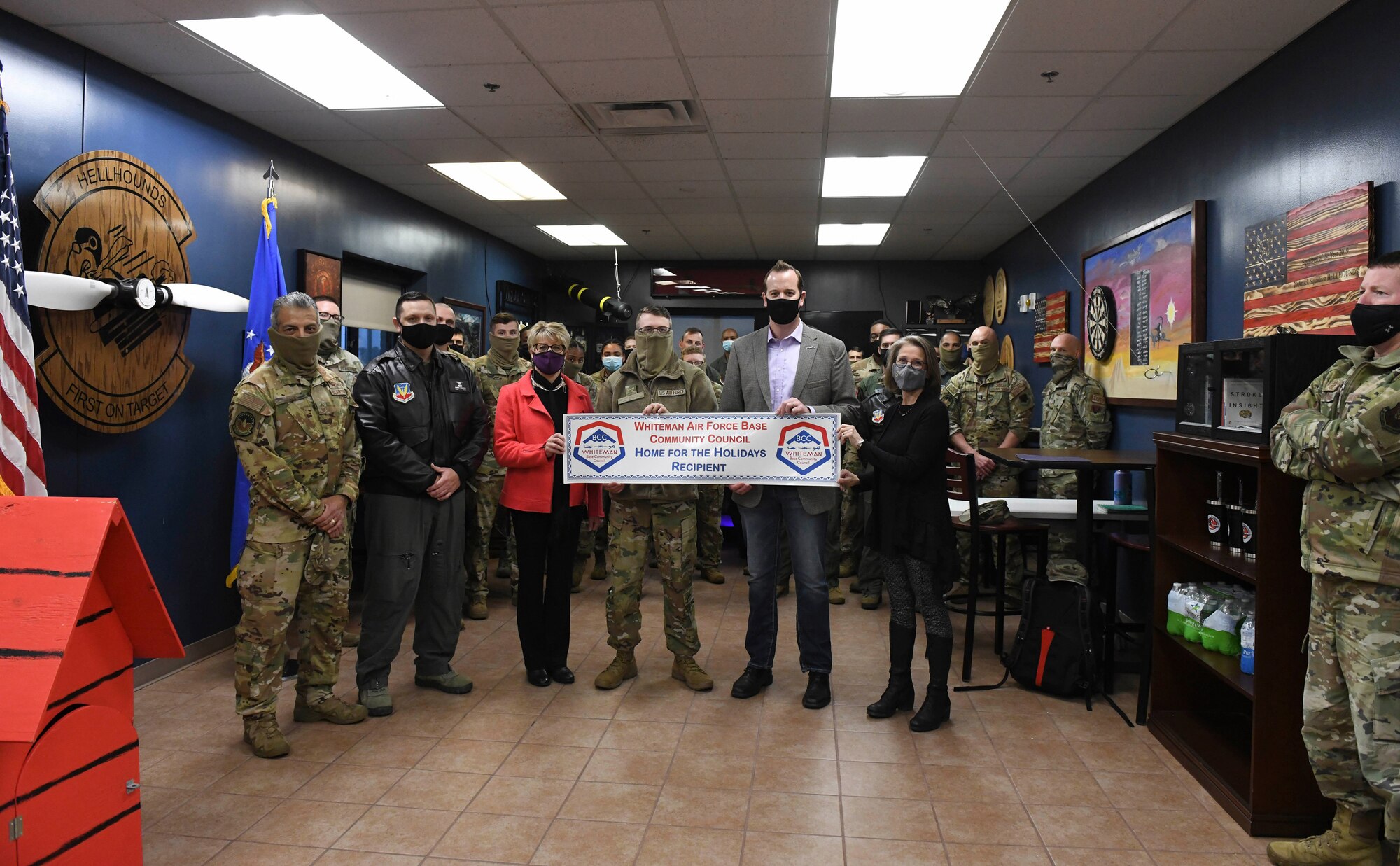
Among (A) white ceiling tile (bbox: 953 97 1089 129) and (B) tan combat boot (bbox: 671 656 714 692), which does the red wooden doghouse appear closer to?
(B) tan combat boot (bbox: 671 656 714 692)

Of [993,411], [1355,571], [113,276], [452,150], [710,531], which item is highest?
[452,150]

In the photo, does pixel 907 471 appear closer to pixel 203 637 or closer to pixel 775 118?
pixel 775 118

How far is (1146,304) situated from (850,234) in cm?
373

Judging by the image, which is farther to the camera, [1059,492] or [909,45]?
[1059,492]

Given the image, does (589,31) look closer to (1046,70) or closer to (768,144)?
(768,144)

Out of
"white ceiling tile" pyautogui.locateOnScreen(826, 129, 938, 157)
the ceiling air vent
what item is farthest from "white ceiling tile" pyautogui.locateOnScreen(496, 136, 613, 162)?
"white ceiling tile" pyautogui.locateOnScreen(826, 129, 938, 157)

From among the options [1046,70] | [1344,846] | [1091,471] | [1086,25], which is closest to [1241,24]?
[1086,25]

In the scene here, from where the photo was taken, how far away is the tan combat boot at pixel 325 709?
320cm

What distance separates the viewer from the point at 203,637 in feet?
13.9

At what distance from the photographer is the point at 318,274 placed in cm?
544

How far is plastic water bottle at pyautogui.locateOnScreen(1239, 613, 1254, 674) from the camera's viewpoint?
2611 mm

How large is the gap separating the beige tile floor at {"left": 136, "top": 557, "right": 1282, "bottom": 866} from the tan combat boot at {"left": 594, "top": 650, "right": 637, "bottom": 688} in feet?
0.17

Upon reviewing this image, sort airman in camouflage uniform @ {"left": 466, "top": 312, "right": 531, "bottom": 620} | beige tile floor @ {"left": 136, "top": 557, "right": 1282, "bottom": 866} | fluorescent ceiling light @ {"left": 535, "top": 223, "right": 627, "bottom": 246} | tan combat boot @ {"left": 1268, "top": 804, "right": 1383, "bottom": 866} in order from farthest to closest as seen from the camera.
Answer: fluorescent ceiling light @ {"left": 535, "top": 223, "right": 627, "bottom": 246} → airman in camouflage uniform @ {"left": 466, "top": 312, "right": 531, "bottom": 620} → beige tile floor @ {"left": 136, "top": 557, "right": 1282, "bottom": 866} → tan combat boot @ {"left": 1268, "top": 804, "right": 1383, "bottom": 866}

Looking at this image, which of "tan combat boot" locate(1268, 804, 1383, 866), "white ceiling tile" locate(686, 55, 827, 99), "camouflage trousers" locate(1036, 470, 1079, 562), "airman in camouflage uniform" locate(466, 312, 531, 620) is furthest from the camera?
"camouflage trousers" locate(1036, 470, 1079, 562)
